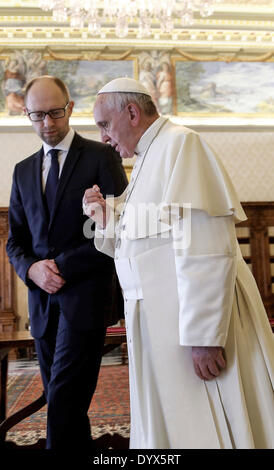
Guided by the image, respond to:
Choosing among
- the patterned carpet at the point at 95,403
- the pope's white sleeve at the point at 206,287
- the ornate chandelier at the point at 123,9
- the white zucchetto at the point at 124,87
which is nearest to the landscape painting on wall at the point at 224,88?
the ornate chandelier at the point at 123,9

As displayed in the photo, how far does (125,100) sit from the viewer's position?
82.0 inches

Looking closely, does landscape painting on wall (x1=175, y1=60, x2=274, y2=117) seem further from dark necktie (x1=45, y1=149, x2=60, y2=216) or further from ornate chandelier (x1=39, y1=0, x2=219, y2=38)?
dark necktie (x1=45, y1=149, x2=60, y2=216)

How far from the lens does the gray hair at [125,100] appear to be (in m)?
2.08

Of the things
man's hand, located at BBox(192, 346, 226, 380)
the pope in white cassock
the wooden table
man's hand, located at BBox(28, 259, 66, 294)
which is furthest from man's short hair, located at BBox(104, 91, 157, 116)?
the wooden table

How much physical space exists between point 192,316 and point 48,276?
0.90 m

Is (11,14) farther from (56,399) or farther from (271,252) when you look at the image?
(56,399)

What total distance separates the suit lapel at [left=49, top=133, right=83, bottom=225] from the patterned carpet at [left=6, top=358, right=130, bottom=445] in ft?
7.85

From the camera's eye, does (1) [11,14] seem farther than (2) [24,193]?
Yes

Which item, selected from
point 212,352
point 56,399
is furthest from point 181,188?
point 56,399

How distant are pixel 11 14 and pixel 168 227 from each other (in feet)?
29.5

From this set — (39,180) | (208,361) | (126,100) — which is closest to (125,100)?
(126,100)

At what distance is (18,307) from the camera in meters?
9.34

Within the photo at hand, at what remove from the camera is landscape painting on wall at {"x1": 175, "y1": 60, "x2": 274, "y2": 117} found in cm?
1008

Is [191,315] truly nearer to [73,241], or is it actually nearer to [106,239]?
[106,239]
